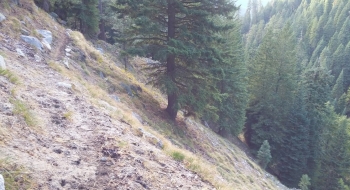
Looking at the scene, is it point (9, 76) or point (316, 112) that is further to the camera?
point (316, 112)

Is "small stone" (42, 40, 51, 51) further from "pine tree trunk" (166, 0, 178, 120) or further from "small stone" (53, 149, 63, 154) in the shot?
"small stone" (53, 149, 63, 154)

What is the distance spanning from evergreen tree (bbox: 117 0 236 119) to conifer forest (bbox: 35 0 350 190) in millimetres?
47

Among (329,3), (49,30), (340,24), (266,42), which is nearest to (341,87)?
(340,24)

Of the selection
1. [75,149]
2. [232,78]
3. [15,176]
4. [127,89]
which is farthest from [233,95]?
[15,176]

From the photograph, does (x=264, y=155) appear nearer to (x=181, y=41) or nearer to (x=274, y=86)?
(x=274, y=86)

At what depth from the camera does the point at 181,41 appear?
1316 centimetres

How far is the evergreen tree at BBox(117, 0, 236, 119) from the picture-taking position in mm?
13062

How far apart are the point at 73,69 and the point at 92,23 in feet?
41.1

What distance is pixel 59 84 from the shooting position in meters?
8.82

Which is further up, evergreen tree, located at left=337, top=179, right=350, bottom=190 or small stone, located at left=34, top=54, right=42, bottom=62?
small stone, located at left=34, top=54, right=42, bottom=62

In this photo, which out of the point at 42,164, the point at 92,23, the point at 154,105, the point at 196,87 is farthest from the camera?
the point at 92,23

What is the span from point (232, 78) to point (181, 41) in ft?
43.7

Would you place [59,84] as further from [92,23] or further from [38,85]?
[92,23]

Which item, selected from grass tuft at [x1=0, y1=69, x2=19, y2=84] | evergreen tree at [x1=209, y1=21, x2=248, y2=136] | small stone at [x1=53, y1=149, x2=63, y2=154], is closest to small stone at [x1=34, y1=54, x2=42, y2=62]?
grass tuft at [x1=0, y1=69, x2=19, y2=84]
